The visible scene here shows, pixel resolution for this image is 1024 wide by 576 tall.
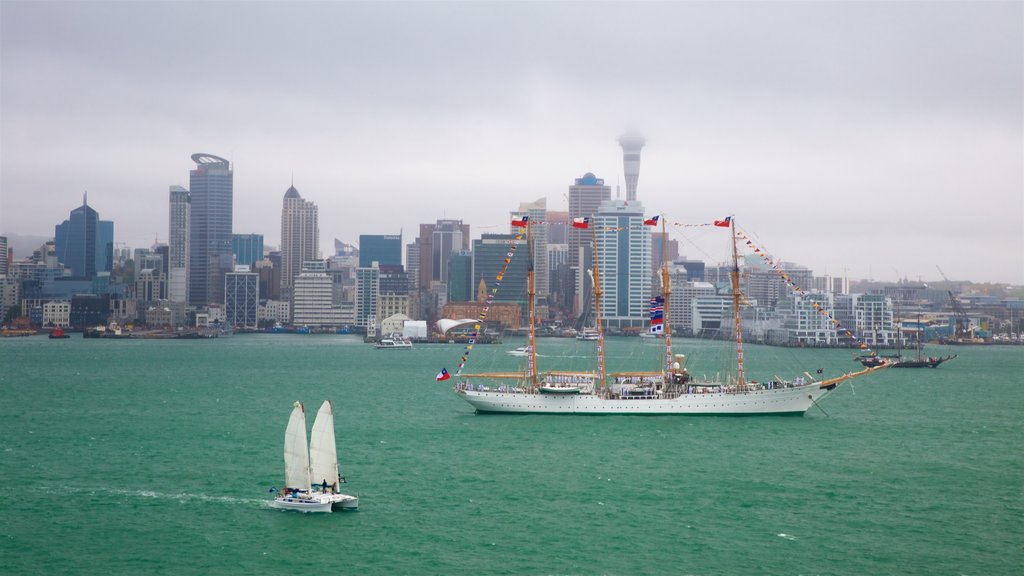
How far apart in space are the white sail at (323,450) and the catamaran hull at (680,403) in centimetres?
2663

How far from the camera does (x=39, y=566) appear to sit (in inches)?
1170

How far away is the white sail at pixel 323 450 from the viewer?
112 feet

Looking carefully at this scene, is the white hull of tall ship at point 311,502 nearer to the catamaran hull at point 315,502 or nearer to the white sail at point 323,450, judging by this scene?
the catamaran hull at point 315,502

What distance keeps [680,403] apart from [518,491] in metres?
22.8

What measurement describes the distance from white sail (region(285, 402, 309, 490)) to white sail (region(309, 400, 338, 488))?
12.3 inches

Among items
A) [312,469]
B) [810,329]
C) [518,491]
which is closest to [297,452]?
[312,469]

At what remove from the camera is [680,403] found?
6028cm

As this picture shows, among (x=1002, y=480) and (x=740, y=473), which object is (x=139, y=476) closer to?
(x=740, y=473)

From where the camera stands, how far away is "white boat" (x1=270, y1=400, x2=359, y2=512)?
111 ft

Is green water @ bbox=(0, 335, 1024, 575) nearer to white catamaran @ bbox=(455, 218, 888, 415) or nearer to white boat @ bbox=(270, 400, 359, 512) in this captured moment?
white boat @ bbox=(270, 400, 359, 512)

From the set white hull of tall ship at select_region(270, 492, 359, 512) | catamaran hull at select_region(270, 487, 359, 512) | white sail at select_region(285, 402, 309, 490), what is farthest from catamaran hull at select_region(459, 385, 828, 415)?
white sail at select_region(285, 402, 309, 490)

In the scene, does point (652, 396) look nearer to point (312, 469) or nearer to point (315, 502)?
point (312, 469)

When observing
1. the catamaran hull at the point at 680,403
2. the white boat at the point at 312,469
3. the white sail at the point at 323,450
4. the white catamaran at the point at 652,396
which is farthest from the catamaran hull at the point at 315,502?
the catamaran hull at the point at 680,403

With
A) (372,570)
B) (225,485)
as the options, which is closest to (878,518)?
(372,570)
